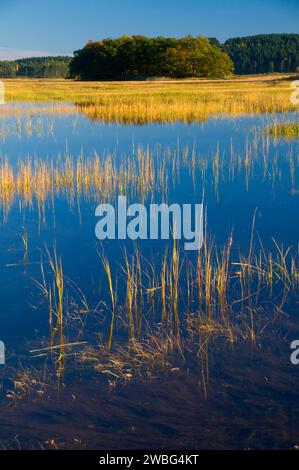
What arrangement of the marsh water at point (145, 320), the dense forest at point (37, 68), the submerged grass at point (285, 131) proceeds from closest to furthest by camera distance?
the marsh water at point (145, 320)
the submerged grass at point (285, 131)
the dense forest at point (37, 68)

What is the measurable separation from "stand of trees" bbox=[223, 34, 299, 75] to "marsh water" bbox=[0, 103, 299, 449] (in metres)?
91.1

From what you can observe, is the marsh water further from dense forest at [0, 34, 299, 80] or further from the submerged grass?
dense forest at [0, 34, 299, 80]

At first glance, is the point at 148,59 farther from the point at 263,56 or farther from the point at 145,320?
the point at 145,320

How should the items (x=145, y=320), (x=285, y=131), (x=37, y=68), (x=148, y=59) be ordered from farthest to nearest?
1. (x=37, y=68)
2. (x=148, y=59)
3. (x=285, y=131)
4. (x=145, y=320)

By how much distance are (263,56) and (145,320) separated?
10082cm

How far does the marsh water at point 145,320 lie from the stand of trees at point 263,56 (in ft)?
299

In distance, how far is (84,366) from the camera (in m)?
3.77

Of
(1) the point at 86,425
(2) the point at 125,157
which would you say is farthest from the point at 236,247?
(2) the point at 125,157

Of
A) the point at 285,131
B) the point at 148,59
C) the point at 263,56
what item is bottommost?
the point at 285,131

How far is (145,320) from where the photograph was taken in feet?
14.7

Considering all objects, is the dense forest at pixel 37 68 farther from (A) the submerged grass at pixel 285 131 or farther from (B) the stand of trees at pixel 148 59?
(A) the submerged grass at pixel 285 131

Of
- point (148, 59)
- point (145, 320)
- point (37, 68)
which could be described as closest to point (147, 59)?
point (148, 59)

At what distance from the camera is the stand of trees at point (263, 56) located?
96188 millimetres

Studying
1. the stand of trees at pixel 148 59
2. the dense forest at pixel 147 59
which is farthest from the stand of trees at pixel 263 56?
the stand of trees at pixel 148 59
